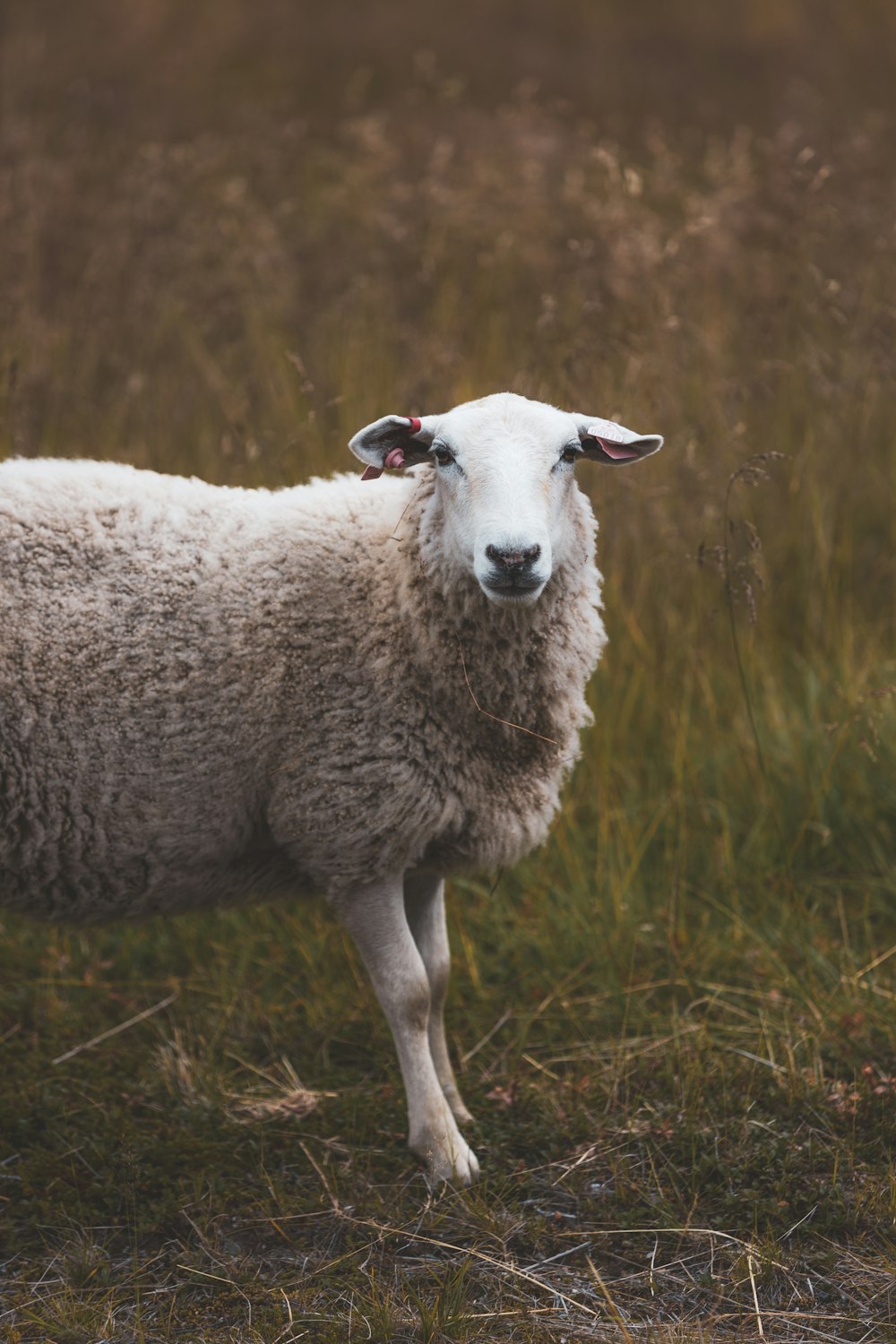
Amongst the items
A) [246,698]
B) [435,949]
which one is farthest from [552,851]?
[246,698]

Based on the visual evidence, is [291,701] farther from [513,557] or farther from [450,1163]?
[450,1163]

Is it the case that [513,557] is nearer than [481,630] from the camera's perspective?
Yes

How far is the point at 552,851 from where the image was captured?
12.4 ft

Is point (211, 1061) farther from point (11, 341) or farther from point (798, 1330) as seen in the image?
point (11, 341)

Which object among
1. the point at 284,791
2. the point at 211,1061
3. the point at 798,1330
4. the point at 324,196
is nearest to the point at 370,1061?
the point at 211,1061

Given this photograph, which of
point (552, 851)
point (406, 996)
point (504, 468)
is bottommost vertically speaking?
point (406, 996)

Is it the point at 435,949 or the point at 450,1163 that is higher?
the point at 435,949

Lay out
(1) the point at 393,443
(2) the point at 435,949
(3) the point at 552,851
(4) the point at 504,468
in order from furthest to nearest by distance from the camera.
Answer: (3) the point at 552,851 → (2) the point at 435,949 → (1) the point at 393,443 → (4) the point at 504,468

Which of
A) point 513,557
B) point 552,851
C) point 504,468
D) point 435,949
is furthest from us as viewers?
point 552,851

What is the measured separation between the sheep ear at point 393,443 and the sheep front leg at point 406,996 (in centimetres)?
97

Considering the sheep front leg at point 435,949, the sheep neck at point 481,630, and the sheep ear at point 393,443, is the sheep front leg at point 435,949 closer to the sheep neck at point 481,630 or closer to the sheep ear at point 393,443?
the sheep neck at point 481,630

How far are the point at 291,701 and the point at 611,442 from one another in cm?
94

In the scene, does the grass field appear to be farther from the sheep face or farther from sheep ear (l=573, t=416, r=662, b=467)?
the sheep face

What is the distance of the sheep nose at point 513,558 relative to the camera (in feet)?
7.98
